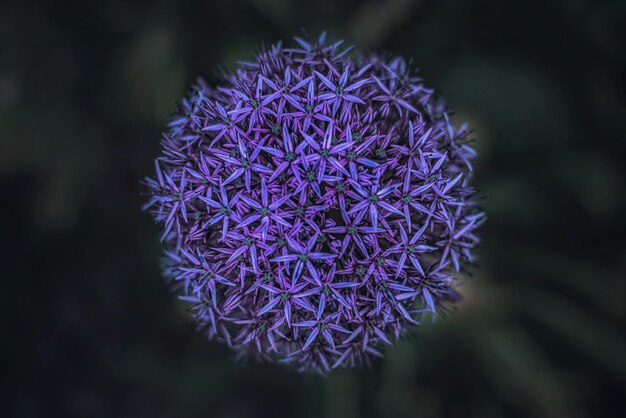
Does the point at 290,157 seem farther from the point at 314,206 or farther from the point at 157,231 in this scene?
the point at 157,231

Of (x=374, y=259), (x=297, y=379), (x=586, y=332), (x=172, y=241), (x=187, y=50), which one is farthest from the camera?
(x=297, y=379)

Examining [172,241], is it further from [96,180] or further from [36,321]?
[36,321]

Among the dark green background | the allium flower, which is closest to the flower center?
the allium flower

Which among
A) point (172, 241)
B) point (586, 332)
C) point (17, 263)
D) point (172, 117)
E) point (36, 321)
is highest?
point (17, 263)

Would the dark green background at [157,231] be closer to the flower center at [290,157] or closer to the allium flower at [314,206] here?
the allium flower at [314,206]

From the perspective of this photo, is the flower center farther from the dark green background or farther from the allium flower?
the dark green background

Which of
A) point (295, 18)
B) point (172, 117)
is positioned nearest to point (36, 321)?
point (172, 117)

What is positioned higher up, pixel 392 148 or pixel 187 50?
pixel 187 50
